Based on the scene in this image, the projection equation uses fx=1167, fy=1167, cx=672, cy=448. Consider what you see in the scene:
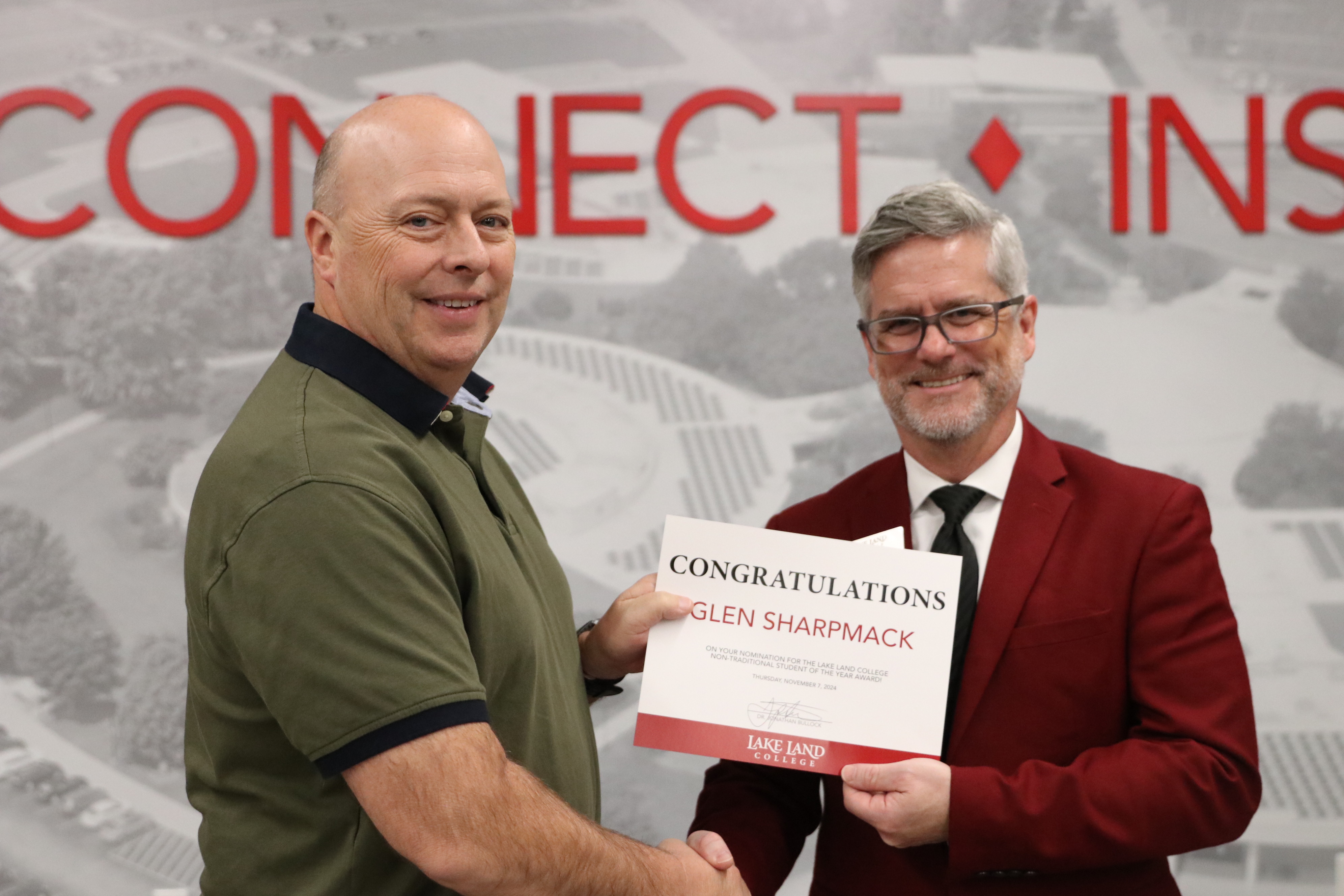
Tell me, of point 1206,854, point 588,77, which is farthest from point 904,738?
point 588,77

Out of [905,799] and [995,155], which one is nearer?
[905,799]

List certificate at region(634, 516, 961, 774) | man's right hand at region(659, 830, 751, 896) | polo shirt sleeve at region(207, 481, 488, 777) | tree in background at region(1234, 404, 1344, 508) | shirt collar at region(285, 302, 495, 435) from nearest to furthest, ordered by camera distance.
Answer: polo shirt sleeve at region(207, 481, 488, 777)
shirt collar at region(285, 302, 495, 435)
man's right hand at region(659, 830, 751, 896)
certificate at region(634, 516, 961, 774)
tree in background at region(1234, 404, 1344, 508)

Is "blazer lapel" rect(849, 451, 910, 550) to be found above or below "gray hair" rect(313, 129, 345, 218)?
below

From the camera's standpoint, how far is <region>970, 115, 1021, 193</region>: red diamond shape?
355 cm

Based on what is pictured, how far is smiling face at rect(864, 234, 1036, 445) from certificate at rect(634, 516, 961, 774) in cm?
26

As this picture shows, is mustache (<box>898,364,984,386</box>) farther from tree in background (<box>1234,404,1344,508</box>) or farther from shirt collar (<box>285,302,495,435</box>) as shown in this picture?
tree in background (<box>1234,404,1344,508</box>)

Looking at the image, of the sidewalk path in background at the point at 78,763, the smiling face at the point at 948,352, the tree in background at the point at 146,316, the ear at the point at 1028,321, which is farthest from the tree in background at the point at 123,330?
the ear at the point at 1028,321

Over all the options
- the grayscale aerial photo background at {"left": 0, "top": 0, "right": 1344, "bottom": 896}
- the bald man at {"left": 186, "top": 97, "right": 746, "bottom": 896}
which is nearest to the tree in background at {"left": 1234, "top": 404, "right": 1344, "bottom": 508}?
the grayscale aerial photo background at {"left": 0, "top": 0, "right": 1344, "bottom": 896}

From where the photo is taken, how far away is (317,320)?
4.96ft

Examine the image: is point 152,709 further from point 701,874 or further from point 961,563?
point 961,563

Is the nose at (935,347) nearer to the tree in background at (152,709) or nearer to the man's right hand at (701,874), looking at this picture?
the man's right hand at (701,874)

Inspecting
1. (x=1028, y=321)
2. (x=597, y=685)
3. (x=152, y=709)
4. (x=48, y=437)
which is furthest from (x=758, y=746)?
(x=48, y=437)

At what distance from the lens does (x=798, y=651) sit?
1.73m

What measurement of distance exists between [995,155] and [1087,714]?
2256mm
